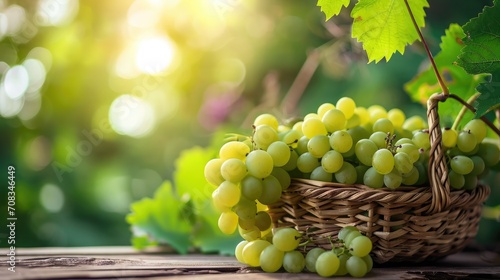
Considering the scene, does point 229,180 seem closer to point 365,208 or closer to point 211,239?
point 365,208

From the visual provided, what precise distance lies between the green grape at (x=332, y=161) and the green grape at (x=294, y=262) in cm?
11

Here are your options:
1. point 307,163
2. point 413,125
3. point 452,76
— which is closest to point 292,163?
point 307,163

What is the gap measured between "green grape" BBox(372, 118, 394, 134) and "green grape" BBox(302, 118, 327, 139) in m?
0.08

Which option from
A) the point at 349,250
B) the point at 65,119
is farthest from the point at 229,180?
the point at 65,119

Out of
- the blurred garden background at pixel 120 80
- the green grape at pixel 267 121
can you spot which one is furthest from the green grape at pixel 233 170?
the blurred garden background at pixel 120 80

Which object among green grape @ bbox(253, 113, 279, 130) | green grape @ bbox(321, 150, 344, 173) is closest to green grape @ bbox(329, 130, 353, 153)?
green grape @ bbox(321, 150, 344, 173)

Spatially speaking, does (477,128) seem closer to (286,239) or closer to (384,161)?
(384,161)

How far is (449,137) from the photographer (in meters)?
0.73

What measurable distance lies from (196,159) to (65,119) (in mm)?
685

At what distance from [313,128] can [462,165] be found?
0.64 feet

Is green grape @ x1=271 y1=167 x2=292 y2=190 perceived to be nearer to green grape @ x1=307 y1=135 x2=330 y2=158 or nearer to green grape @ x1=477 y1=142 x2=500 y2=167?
green grape @ x1=307 y1=135 x2=330 y2=158

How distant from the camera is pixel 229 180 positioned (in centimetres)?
69

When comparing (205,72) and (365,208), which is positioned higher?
(205,72)

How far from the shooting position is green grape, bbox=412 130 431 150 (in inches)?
29.0
